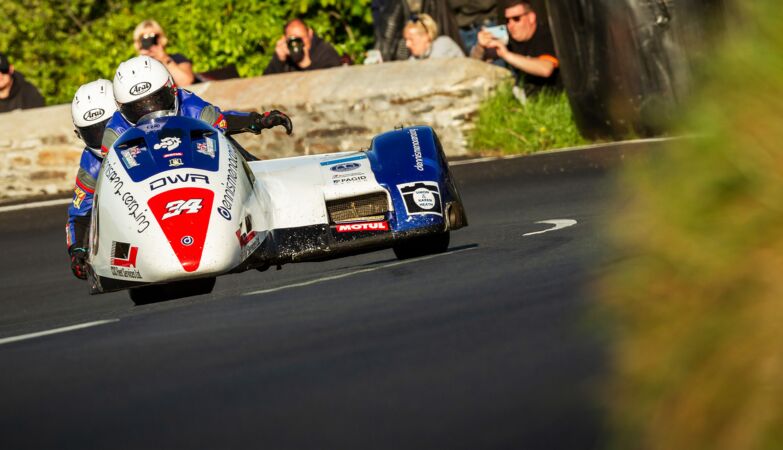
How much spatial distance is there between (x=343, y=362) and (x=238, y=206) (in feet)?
9.75

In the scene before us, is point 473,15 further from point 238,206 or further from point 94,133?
point 238,206

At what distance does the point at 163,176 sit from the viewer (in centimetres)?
795

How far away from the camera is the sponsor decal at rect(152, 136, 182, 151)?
321 inches

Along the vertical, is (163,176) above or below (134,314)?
above

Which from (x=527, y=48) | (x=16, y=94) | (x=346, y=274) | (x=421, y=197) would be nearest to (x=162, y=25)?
(x=16, y=94)

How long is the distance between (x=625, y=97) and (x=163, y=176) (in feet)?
21.6

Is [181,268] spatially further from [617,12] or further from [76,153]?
[76,153]

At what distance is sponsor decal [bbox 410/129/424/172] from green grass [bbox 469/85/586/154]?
16.6ft

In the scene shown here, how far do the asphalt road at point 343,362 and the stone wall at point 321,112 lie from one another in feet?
18.7

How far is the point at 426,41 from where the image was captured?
50.2ft

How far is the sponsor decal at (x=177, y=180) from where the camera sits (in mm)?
7910

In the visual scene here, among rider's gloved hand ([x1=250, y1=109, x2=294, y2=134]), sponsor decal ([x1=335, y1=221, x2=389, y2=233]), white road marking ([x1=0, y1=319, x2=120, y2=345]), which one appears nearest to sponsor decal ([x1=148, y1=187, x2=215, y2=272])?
white road marking ([x1=0, y1=319, x2=120, y2=345])

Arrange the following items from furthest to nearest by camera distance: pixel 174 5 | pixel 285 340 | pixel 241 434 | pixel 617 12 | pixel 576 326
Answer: pixel 174 5, pixel 617 12, pixel 285 340, pixel 576 326, pixel 241 434

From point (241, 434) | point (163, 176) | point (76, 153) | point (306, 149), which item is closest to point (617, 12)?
point (306, 149)
